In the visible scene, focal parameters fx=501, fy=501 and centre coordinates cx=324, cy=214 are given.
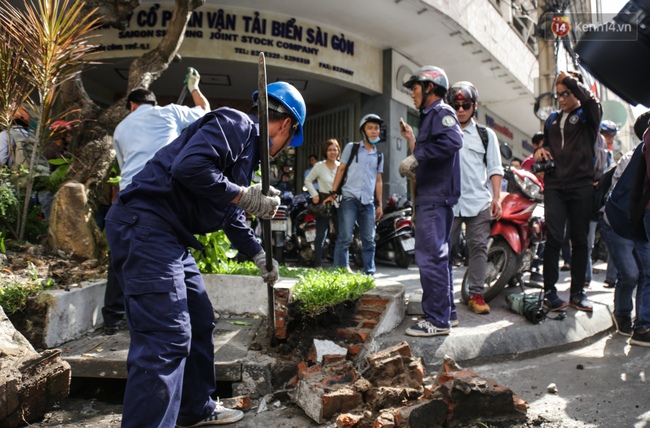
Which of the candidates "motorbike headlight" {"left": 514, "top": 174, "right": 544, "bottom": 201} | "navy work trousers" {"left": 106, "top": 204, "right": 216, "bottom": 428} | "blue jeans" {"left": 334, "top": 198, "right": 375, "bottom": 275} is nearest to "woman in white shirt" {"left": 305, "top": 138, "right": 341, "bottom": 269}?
"blue jeans" {"left": 334, "top": 198, "right": 375, "bottom": 275}

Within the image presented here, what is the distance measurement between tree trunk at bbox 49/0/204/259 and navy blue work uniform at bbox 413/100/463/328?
9.39 ft

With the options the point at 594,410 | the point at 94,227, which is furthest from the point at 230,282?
the point at 594,410

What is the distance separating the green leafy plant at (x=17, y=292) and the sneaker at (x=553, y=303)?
4008 mm

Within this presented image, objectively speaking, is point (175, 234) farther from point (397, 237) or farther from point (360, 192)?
point (397, 237)

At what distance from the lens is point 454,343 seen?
11.4ft

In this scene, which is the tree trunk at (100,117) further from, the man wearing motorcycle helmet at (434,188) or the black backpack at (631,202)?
the black backpack at (631,202)

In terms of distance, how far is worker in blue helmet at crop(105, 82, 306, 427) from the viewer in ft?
6.97

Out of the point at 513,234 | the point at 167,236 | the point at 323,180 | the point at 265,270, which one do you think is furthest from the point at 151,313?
the point at 323,180

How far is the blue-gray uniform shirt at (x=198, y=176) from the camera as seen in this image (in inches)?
85.8

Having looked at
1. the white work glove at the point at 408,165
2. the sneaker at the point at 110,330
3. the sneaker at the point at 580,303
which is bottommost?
the sneaker at the point at 110,330

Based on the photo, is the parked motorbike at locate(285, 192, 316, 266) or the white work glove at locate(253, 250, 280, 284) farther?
the parked motorbike at locate(285, 192, 316, 266)

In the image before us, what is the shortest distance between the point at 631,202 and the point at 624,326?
5.02 feet

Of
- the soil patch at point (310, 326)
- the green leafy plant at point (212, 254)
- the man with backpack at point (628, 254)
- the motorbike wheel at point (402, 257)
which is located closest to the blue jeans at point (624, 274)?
the man with backpack at point (628, 254)

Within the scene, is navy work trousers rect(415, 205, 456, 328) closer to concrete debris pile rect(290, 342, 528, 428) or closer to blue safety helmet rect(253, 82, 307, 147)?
concrete debris pile rect(290, 342, 528, 428)
